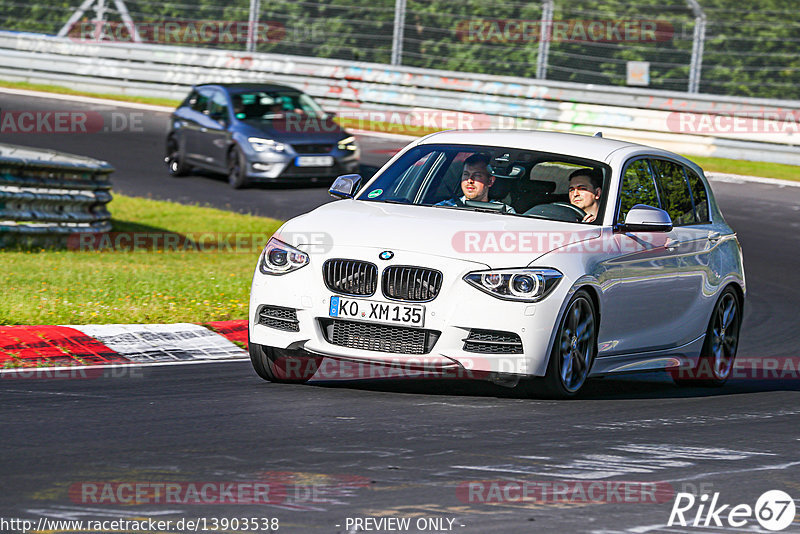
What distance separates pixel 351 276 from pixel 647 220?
78.8 inches

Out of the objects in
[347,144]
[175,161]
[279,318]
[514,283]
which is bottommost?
[175,161]

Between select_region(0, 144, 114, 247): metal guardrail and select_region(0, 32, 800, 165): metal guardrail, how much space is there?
11.8 m

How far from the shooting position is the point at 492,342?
827 centimetres

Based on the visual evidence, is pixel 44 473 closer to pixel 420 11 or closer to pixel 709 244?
pixel 709 244

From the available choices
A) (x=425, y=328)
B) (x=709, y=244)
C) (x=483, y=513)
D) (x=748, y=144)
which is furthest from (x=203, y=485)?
(x=748, y=144)

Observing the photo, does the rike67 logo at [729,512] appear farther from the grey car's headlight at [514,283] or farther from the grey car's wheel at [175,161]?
the grey car's wheel at [175,161]

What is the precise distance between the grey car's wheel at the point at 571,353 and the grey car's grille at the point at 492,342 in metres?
0.24

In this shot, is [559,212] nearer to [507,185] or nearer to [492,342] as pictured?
[507,185]

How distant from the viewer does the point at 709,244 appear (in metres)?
10.4

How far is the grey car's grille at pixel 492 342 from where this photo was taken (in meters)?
8.25

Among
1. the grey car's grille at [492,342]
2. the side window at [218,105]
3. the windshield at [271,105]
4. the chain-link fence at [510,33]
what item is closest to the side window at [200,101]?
the side window at [218,105]

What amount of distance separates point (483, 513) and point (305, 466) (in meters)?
1.03

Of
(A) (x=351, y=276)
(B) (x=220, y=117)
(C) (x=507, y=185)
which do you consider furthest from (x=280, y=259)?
(B) (x=220, y=117)

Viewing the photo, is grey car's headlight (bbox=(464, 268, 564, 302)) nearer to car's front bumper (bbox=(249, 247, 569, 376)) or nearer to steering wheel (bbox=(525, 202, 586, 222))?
car's front bumper (bbox=(249, 247, 569, 376))
